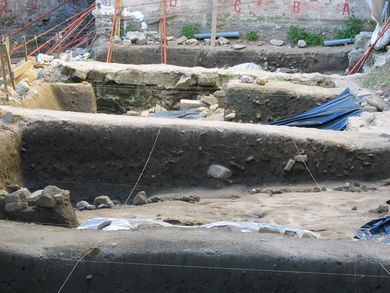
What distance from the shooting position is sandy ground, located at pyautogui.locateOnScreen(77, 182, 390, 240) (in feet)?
18.0

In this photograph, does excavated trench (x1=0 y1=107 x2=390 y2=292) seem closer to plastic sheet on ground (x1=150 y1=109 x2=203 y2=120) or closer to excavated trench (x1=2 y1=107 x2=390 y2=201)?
excavated trench (x1=2 y1=107 x2=390 y2=201)

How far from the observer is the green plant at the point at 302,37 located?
53.7 feet

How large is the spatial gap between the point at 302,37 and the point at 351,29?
130 cm

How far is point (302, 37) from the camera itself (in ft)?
54.0

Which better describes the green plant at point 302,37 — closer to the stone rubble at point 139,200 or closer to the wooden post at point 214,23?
the wooden post at point 214,23

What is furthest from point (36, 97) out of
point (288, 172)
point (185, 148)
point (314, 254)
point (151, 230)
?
point (314, 254)

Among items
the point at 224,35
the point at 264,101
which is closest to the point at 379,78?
the point at 264,101

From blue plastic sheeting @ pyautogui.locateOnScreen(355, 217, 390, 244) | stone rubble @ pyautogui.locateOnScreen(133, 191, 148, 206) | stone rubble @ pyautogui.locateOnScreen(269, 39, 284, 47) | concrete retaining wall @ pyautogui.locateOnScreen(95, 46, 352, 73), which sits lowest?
concrete retaining wall @ pyautogui.locateOnScreen(95, 46, 352, 73)

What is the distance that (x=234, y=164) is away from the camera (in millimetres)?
7023

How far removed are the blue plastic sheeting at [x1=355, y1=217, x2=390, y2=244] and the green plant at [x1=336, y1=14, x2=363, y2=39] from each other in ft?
39.0

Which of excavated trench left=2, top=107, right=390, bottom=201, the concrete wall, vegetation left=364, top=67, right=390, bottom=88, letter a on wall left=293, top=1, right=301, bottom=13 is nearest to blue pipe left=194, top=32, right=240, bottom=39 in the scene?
the concrete wall

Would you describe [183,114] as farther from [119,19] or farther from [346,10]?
[346,10]

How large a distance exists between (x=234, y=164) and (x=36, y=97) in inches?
152

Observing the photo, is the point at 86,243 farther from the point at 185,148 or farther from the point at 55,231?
the point at 185,148
